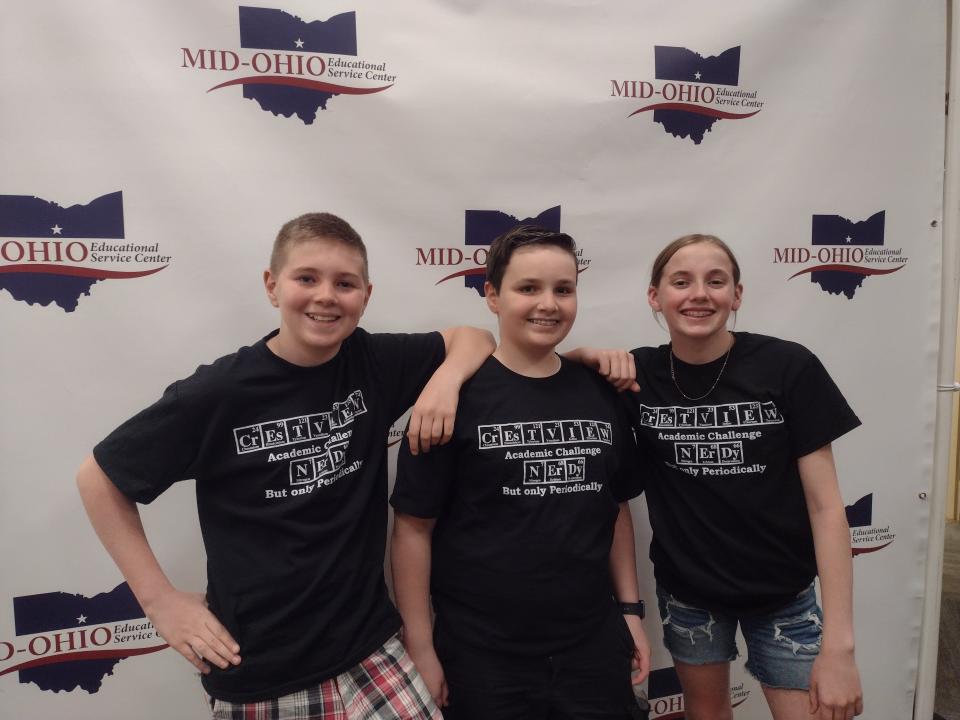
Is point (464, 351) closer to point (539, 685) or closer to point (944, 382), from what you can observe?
point (539, 685)

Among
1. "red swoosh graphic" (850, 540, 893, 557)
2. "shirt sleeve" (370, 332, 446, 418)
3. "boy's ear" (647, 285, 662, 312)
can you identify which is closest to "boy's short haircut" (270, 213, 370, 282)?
"shirt sleeve" (370, 332, 446, 418)

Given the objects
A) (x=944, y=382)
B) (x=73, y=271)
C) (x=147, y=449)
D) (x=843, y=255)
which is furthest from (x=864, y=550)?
(x=73, y=271)

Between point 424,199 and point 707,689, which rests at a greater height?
point 424,199

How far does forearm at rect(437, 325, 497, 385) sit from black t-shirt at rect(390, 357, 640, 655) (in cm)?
4

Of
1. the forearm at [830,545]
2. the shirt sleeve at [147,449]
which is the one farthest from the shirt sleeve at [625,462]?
the shirt sleeve at [147,449]

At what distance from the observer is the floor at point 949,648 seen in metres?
2.20

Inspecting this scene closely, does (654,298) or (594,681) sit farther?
(654,298)

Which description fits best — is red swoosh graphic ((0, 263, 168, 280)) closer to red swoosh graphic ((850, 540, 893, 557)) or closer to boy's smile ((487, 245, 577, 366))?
boy's smile ((487, 245, 577, 366))

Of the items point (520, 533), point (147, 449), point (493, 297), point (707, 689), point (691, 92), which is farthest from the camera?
point (691, 92)

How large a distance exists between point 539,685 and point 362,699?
0.34 m

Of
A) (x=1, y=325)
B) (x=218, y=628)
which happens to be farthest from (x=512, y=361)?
(x=1, y=325)

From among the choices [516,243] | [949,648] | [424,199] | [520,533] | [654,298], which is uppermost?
[424,199]

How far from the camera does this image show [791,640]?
130 centimetres

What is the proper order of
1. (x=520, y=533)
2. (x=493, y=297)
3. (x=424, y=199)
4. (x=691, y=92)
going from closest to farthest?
1. (x=520, y=533)
2. (x=493, y=297)
3. (x=424, y=199)
4. (x=691, y=92)
